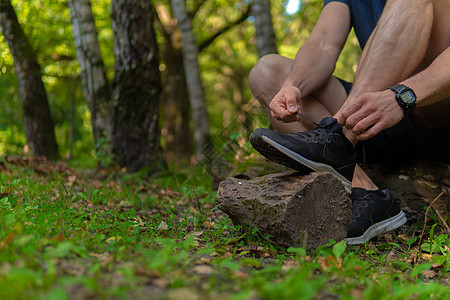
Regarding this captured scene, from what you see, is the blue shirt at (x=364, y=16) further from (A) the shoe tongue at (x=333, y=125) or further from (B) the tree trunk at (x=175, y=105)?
(B) the tree trunk at (x=175, y=105)

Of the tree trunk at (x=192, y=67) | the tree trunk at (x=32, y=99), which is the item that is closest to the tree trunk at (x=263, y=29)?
the tree trunk at (x=192, y=67)

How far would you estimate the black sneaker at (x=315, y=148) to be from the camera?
1.93 metres

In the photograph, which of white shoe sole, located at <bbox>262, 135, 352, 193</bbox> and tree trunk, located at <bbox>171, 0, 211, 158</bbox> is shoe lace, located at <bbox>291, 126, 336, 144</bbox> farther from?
tree trunk, located at <bbox>171, 0, 211, 158</bbox>

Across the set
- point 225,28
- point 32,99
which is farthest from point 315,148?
point 225,28

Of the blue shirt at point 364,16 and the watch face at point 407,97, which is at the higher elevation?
the blue shirt at point 364,16

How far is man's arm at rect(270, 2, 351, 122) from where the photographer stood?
91.2 inches

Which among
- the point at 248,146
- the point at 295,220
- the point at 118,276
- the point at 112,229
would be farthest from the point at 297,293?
the point at 248,146

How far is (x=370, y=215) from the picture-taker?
226 cm

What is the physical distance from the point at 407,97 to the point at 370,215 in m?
0.73

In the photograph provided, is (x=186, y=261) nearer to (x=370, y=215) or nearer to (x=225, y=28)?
(x=370, y=215)

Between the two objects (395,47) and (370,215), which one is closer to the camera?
(395,47)

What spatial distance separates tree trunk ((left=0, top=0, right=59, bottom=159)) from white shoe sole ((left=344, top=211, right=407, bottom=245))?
6181mm

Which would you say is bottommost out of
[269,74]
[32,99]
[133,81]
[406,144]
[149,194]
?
[149,194]

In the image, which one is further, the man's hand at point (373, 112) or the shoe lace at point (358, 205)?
the shoe lace at point (358, 205)
